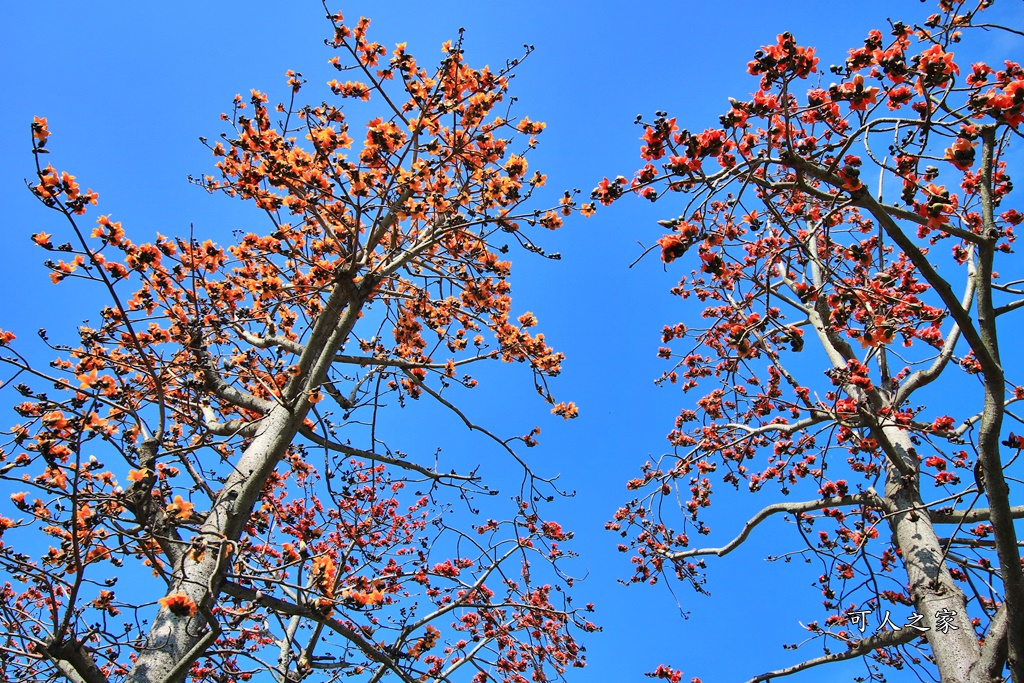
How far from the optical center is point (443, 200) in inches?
196

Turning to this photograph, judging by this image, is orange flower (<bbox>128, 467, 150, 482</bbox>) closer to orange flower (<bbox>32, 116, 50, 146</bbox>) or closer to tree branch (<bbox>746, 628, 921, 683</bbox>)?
orange flower (<bbox>32, 116, 50, 146</bbox>)

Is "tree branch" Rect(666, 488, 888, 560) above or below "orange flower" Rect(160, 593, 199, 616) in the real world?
above

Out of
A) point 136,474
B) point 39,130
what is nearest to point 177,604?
point 136,474

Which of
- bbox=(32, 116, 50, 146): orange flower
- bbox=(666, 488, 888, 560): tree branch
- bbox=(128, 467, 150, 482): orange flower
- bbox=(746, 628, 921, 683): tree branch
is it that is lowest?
bbox=(746, 628, 921, 683): tree branch

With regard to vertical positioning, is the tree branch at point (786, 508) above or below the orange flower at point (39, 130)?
below

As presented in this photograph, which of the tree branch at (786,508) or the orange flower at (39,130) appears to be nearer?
the orange flower at (39,130)

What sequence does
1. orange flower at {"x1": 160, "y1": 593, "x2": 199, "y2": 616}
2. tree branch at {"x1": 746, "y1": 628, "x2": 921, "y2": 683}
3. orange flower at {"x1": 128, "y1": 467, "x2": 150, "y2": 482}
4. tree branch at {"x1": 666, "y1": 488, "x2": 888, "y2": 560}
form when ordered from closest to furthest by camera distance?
orange flower at {"x1": 160, "y1": 593, "x2": 199, "y2": 616}, orange flower at {"x1": 128, "y1": 467, "x2": 150, "y2": 482}, tree branch at {"x1": 746, "y1": 628, "x2": 921, "y2": 683}, tree branch at {"x1": 666, "y1": 488, "x2": 888, "y2": 560}

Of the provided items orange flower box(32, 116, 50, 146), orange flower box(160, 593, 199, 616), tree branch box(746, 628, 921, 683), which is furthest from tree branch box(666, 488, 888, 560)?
orange flower box(32, 116, 50, 146)

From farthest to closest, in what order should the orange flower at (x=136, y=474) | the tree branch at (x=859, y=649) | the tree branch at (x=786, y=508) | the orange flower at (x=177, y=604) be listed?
1. the tree branch at (x=786, y=508)
2. the tree branch at (x=859, y=649)
3. the orange flower at (x=136, y=474)
4. the orange flower at (x=177, y=604)

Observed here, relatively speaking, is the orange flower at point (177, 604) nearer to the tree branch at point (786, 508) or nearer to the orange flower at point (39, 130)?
the orange flower at point (39, 130)

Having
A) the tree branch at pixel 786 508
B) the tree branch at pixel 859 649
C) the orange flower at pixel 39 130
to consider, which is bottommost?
the tree branch at pixel 859 649

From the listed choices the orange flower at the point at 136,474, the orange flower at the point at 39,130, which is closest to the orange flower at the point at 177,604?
the orange flower at the point at 136,474

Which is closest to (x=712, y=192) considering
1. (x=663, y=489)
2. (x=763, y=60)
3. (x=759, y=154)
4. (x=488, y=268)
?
(x=759, y=154)

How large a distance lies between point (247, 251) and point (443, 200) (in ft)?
7.79
